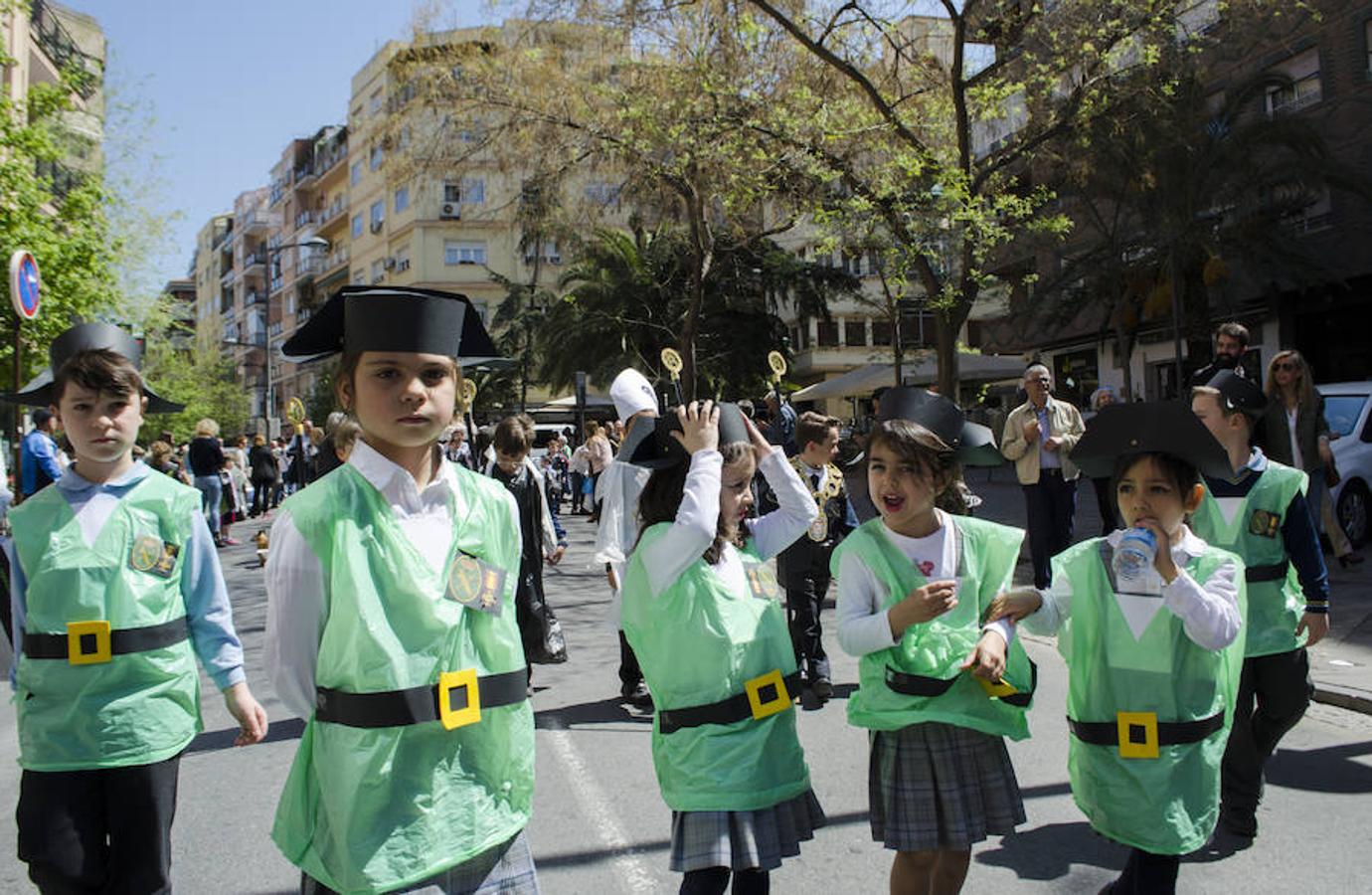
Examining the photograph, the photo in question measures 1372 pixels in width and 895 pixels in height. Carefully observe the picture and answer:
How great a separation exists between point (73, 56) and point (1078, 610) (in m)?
30.0

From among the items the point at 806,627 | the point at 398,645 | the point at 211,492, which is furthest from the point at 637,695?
the point at 211,492

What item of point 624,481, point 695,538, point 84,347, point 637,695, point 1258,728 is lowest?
point 637,695

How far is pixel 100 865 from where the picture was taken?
2861mm

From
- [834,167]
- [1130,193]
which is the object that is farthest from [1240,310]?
[834,167]

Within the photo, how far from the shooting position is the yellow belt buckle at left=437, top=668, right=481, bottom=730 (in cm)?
204

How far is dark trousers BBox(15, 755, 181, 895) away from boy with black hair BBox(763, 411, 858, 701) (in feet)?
13.7

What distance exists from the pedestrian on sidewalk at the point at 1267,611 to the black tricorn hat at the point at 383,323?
3.03 m

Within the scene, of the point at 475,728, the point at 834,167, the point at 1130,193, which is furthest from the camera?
the point at 1130,193

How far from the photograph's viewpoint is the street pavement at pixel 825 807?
12.7 feet

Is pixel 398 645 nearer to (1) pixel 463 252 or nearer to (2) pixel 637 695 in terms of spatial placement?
(2) pixel 637 695

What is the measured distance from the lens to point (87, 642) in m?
2.96

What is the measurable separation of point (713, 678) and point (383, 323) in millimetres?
1271

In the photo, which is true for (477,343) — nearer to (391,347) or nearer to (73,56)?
(391,347)

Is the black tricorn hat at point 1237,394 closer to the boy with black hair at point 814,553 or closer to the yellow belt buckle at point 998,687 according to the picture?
the yellow belt buckle at point 998,687
